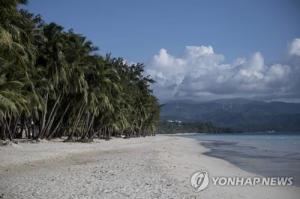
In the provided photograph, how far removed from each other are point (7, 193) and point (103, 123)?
43.3 meters

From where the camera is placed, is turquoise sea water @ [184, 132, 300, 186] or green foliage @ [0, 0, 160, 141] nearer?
turquoise sea water @ [184, 132, 300, 186]

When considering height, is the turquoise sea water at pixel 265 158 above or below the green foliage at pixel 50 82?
below

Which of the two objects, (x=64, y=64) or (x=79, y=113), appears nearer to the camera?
(x=64, y=64)

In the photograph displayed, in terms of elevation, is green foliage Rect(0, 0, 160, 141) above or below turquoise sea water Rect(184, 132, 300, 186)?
above

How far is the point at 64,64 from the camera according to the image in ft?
122

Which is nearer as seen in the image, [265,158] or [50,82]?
[265,158]

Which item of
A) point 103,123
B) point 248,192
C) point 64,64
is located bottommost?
point 248,192

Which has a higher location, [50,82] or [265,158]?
[50,82]

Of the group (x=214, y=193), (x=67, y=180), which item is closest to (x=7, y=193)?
(x=67, y=180)

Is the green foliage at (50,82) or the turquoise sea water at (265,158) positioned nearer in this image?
the turquoise sea water at (265,158)

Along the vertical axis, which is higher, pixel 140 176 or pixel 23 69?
pixel 23 69

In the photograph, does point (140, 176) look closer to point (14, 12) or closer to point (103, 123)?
point (14, 12)

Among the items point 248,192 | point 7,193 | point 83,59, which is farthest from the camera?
point 83,59

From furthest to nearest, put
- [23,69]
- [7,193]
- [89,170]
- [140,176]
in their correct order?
[23,69], [89,170], [140,176], [7,193]
